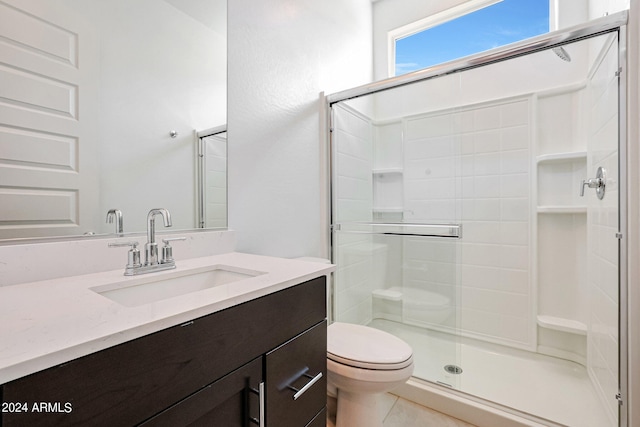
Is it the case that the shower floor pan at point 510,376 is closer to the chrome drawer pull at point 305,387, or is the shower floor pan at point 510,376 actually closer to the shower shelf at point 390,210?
the shower shelf at point 390,210

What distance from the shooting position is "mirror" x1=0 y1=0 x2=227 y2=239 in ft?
2.72

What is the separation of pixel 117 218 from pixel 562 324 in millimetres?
2443

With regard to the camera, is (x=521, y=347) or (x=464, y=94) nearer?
(x=521, y=347)

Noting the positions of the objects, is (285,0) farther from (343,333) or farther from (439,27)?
(343,333)

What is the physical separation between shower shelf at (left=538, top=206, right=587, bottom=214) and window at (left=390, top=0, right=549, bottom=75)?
1.28 m

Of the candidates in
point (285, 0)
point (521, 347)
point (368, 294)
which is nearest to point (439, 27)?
point (285, 0)

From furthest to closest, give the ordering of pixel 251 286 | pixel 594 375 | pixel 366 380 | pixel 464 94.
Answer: pixel 464 94 < pixel 594 375 < pixel 366 380 < pixel 251 286

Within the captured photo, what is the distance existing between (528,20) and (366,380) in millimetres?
2668

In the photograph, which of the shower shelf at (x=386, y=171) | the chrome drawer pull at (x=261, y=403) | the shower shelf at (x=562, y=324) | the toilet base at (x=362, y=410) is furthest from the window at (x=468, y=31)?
the chrome drawer pull at (x=261, y=403)

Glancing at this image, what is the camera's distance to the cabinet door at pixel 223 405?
562mm

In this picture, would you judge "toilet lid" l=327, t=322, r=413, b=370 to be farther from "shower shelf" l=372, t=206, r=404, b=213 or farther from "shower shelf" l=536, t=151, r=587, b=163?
"shower shelf" l=536, t=151, r=587, b=163

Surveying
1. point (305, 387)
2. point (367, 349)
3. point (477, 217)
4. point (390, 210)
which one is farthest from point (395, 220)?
point (305, 387)

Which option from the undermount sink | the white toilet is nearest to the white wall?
the undermount sink

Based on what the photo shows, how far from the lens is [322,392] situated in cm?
96
